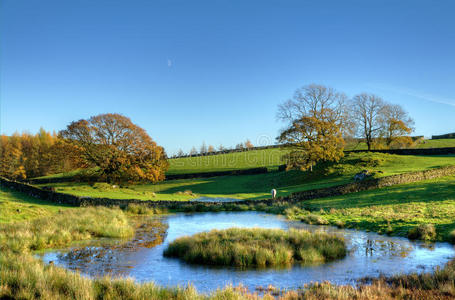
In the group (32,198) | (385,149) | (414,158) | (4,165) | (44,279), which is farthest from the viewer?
(4,165)

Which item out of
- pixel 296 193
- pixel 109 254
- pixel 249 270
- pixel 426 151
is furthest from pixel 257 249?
pixel 426 151

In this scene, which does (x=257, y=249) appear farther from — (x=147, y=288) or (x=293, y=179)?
(x=293, y=179)

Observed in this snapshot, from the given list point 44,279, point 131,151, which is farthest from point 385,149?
point 44,279

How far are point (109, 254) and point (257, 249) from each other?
635cm

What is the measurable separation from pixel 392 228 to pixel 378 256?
601 centimetres

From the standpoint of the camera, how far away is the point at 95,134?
47.0 metres

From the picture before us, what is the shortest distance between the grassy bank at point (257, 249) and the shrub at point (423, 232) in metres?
4.44

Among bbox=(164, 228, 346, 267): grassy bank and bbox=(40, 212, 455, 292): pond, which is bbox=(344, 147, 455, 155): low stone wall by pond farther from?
bbox=(164, 228, 346, 267): grassy bank

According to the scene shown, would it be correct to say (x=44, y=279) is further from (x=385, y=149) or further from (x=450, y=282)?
(x=385, y=149)

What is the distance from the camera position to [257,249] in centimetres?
1341

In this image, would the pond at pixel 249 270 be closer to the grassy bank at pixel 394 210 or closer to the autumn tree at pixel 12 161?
the grassy bank at pixel 394 210

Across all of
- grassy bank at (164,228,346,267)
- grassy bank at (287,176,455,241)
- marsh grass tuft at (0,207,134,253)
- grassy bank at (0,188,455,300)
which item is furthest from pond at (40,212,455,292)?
grassy bank at (287,176,455,241)

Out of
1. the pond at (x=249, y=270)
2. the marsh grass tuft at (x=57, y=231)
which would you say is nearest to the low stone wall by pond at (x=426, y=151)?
the pond at (x=249, y=270)

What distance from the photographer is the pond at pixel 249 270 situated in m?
11.2
